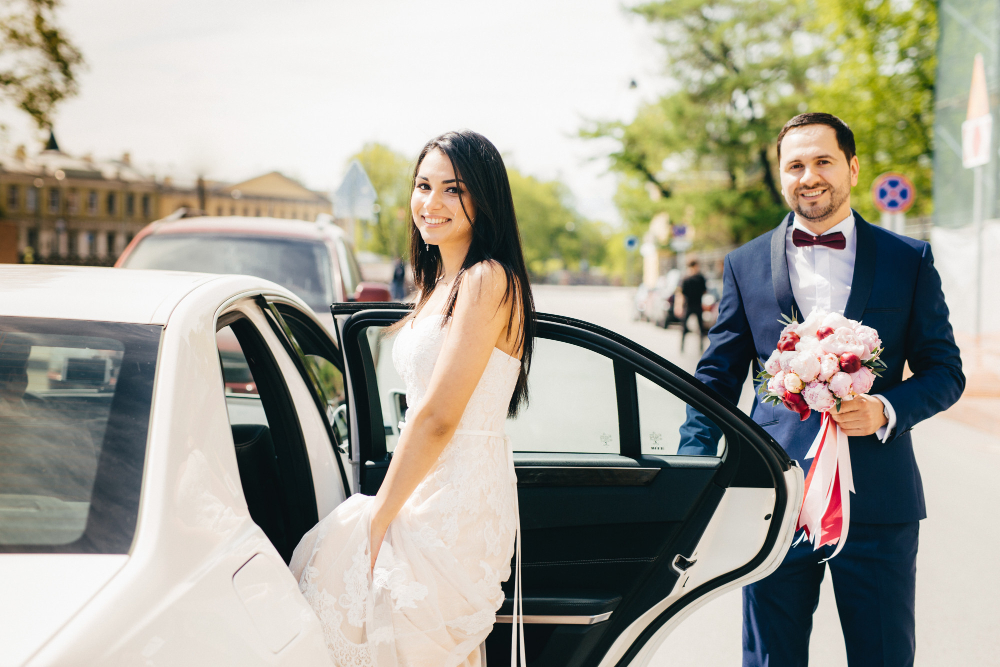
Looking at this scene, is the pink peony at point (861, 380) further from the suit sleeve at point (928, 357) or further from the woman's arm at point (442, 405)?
the woman's arm at point (442, 405)

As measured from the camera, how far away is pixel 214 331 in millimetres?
1791

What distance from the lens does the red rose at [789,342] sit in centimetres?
218

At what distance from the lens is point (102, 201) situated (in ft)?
261

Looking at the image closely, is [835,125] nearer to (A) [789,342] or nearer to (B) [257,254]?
(A) [789,342]

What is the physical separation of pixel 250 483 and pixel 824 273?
2012mm

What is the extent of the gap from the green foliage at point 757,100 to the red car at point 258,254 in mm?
Result: 19091

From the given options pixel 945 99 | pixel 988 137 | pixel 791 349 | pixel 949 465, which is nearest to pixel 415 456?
pixel 791 349

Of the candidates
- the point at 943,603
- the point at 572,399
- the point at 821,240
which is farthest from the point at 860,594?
the point at 943,603

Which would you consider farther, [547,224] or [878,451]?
[547,224]

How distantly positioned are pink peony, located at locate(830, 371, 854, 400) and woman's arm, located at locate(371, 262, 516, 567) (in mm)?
892

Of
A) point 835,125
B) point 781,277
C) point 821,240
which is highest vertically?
point 835,125

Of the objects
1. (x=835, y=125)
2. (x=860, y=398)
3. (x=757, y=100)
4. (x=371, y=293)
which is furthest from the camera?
(x=757, y=100)

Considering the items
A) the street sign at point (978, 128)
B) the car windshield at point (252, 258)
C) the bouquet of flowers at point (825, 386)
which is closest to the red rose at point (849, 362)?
the bouquet of flowers at point (825, 386)

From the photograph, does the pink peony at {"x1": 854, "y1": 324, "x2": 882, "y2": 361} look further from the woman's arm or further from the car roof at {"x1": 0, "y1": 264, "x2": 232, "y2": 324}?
the car roof at {"x1": 0, "y1": 264, "x2": 232, "y2": 324}
